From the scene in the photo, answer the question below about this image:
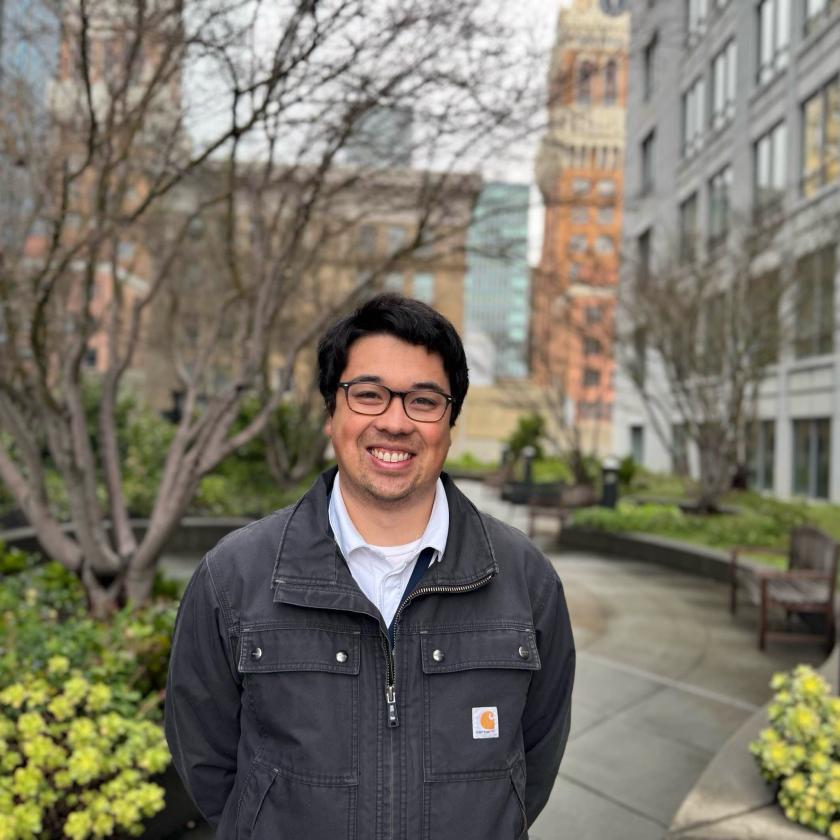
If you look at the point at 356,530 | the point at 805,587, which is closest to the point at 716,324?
the point at 805,587

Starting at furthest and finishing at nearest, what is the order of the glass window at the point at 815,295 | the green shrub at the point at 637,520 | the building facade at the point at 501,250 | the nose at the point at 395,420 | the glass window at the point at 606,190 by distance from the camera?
the glass window at the point at 815,295
the green shrub at the point at 637,520
the glass window at the point at 606,190
the building facade at the point at 501,250
the nose at the point at 395,420

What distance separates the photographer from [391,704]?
1801 millimetres

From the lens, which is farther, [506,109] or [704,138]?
[704,138]

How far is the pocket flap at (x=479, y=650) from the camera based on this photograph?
6.04ft

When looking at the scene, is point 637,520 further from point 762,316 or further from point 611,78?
point 611,78

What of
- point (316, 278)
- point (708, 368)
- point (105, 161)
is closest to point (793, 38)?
point (708, 368)

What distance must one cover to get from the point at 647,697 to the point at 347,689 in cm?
457

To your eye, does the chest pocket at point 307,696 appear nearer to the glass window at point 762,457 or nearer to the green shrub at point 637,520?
the green shrub at point 637,520

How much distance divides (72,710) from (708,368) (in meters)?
13.8

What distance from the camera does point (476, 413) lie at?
156ft

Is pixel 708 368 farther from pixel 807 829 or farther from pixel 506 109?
pixel 807 829

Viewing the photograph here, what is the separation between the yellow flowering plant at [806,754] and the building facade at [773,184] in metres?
10.4

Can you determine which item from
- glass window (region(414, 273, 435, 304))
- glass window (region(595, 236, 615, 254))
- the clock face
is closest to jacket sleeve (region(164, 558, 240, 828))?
the clock face

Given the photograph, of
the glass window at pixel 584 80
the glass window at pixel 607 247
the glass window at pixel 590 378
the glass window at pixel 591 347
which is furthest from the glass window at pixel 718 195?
the glass window at pixel 584 80
